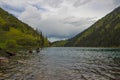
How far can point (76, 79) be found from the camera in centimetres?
3089

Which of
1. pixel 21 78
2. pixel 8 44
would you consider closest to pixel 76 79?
pixel 21 78

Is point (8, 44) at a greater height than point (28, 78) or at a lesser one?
greater

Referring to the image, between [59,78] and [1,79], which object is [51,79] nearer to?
[59,78]

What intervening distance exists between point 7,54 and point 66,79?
187ft

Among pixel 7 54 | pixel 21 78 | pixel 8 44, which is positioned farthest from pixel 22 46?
pixel 21 78

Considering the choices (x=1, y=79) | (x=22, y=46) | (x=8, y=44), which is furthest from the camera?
(x=22, y=46)

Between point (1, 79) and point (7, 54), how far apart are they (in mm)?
54033

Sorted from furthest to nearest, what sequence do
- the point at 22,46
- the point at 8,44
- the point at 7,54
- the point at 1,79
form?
the point at 22,46
the point at 8,44
the point at 7,54
the point at 1,79

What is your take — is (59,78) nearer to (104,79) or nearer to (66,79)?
(66,79)

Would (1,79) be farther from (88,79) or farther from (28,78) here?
(88,79)

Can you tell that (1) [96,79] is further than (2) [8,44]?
No

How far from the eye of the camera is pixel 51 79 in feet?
99.1

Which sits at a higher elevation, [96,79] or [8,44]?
[8,44]

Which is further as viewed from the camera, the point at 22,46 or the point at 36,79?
the point at 22,46
